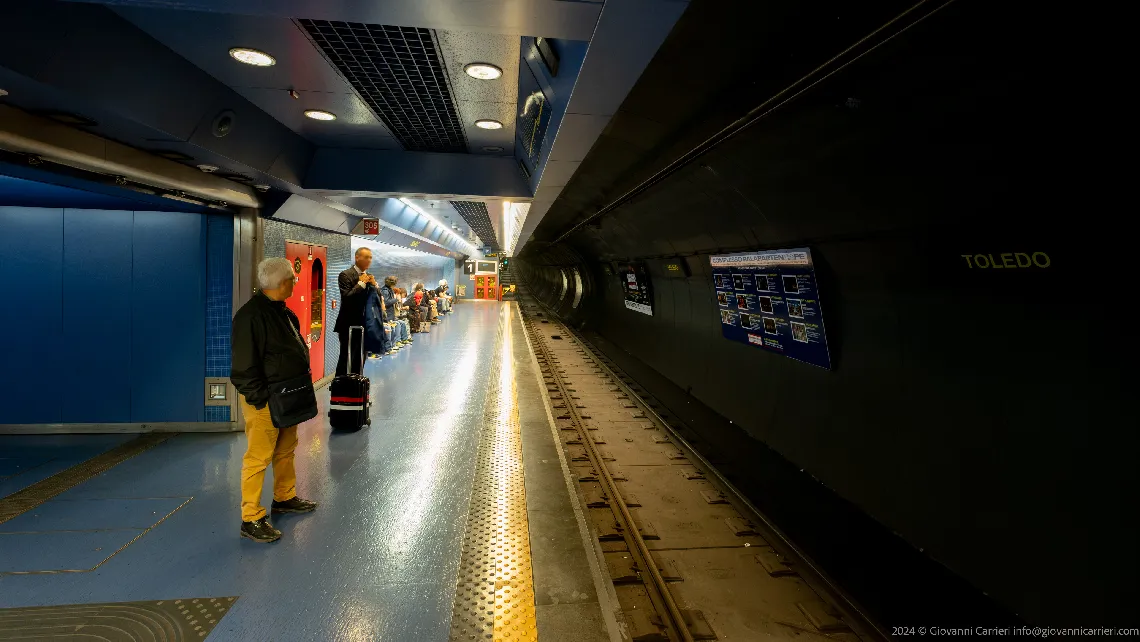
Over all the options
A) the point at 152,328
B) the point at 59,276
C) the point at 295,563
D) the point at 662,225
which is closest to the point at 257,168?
the point at 152,328

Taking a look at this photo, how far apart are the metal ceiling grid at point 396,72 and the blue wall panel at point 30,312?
3.57 meters

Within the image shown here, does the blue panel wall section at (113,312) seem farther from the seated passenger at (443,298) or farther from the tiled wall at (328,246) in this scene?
the seated passenger at (443,298)

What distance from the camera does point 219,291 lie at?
5.74 m

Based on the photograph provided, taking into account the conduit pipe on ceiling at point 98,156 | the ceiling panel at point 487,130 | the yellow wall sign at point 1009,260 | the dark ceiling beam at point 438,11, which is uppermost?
the ceiling panel at point 487,130

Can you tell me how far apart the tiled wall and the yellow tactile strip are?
306 cm

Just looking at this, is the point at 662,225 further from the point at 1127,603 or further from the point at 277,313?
the point at 1127,603

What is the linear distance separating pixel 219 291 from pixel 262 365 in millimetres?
2950

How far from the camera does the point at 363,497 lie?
4203 millimetres

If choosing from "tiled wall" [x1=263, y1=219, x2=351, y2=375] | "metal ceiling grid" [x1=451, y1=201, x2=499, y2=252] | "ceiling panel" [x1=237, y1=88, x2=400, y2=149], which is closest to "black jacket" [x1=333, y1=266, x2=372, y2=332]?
"tiled wall" [x1=263, y1=219, x2=351, y2=375]

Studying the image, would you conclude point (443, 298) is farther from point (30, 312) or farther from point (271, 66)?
point (271, 66)

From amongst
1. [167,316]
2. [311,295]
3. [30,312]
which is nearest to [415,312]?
[311,295]

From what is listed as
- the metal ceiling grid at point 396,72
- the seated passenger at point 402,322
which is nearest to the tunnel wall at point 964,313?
the metal ceiling grid at point 396,72

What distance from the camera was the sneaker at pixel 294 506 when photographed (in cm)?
388

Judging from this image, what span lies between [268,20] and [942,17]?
328 cm
